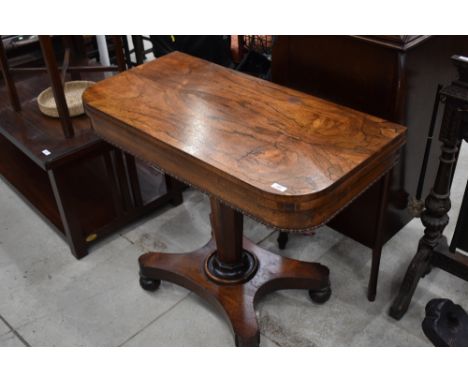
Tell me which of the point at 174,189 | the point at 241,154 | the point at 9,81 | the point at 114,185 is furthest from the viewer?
the point at 174,189

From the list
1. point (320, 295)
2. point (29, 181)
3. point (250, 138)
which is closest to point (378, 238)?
point (320, 295)

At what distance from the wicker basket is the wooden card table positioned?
44cm

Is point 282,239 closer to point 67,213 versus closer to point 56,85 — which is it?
point 67,213

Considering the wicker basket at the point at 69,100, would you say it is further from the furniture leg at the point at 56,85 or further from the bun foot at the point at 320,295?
the bun foot at the point at 320,295

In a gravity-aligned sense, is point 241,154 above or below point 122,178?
above

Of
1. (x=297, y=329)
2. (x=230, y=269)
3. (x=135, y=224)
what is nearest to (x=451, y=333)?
(x=297, y=329)

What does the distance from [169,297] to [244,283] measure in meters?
0.31

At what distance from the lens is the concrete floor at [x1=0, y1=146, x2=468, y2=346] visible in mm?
1828

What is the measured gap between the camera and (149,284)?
1.98m

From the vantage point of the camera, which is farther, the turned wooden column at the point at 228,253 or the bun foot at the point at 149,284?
the bun foot at the point at 149,284

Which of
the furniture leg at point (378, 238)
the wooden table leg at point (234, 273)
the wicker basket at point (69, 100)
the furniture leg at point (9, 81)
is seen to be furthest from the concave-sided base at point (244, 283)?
the furniture leg at point (9, 81)

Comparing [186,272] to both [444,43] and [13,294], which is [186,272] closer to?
[13,294]

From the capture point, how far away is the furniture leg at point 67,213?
6.48 feet

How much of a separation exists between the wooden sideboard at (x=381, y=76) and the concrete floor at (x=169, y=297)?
22 centimetres
